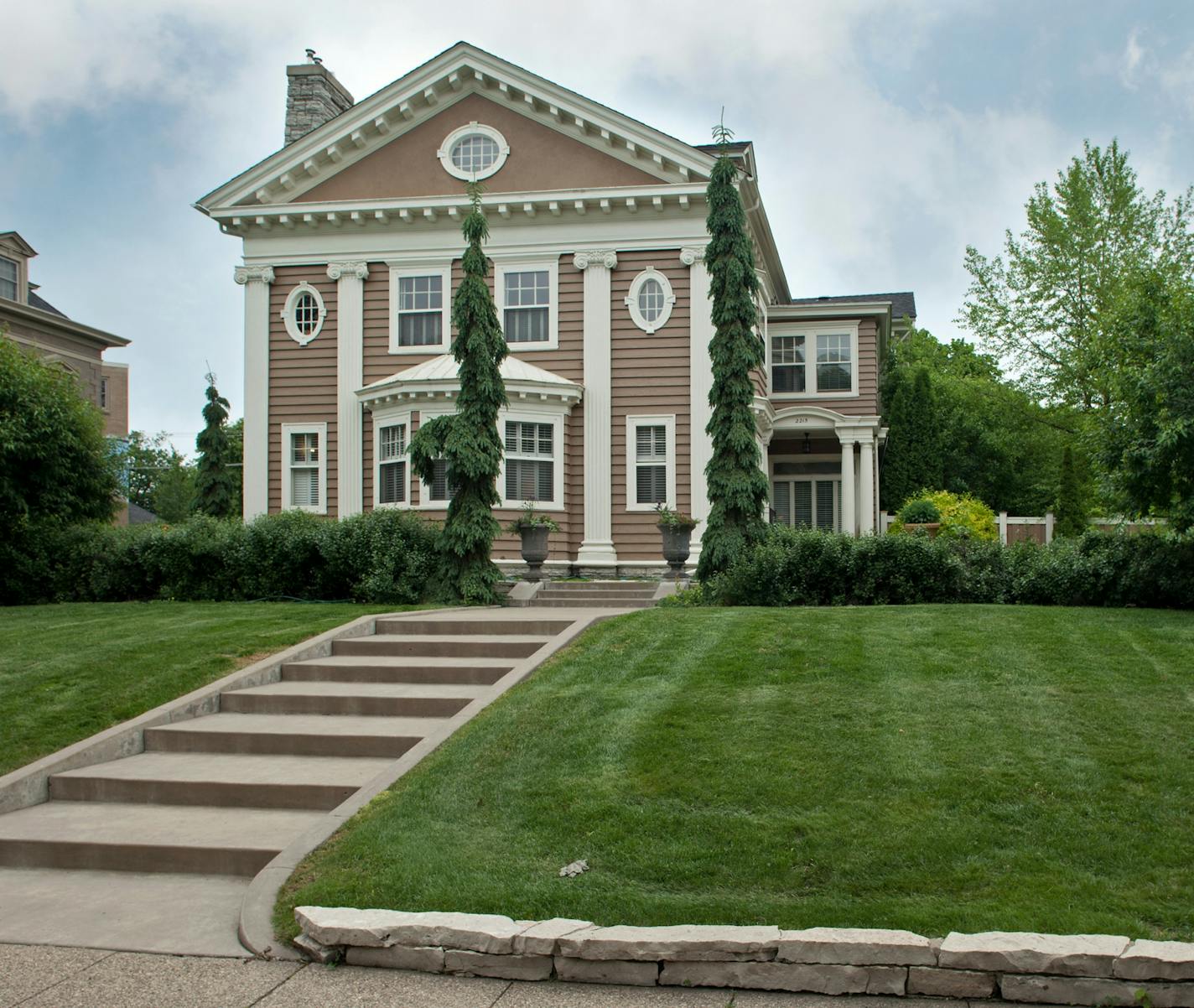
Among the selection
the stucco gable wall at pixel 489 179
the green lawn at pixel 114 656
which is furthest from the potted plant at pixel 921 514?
the green lawn at pixel 114 656

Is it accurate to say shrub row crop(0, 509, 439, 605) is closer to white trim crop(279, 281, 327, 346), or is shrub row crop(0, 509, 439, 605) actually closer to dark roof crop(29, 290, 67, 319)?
white trim crop(279, 281, 327, 346)

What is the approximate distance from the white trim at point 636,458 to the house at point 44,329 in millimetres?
17659

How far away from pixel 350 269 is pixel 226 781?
15.4 meters

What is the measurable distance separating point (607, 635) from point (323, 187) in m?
14.5

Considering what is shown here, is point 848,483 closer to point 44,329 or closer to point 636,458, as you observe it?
point 636,458

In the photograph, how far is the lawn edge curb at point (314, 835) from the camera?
562cm

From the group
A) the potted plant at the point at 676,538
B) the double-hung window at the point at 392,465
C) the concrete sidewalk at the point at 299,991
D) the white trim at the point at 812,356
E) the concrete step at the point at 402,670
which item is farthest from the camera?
the white trim at the point at 812,356

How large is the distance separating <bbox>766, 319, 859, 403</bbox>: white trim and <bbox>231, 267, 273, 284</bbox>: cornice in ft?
36.2

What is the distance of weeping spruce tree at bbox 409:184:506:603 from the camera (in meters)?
15.7

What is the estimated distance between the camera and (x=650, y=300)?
2083 centimetres

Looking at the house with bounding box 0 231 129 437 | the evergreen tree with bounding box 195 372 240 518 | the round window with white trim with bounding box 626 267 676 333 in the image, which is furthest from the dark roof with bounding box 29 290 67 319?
the round window with white trim with bounding box 626 267 676 333

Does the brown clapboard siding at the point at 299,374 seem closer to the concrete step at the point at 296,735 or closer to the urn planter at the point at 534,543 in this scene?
the urn planter at the point at 534,543

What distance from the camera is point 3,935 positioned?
19.5 feet

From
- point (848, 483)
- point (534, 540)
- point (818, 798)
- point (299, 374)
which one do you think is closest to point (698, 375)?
point (534, 540)
